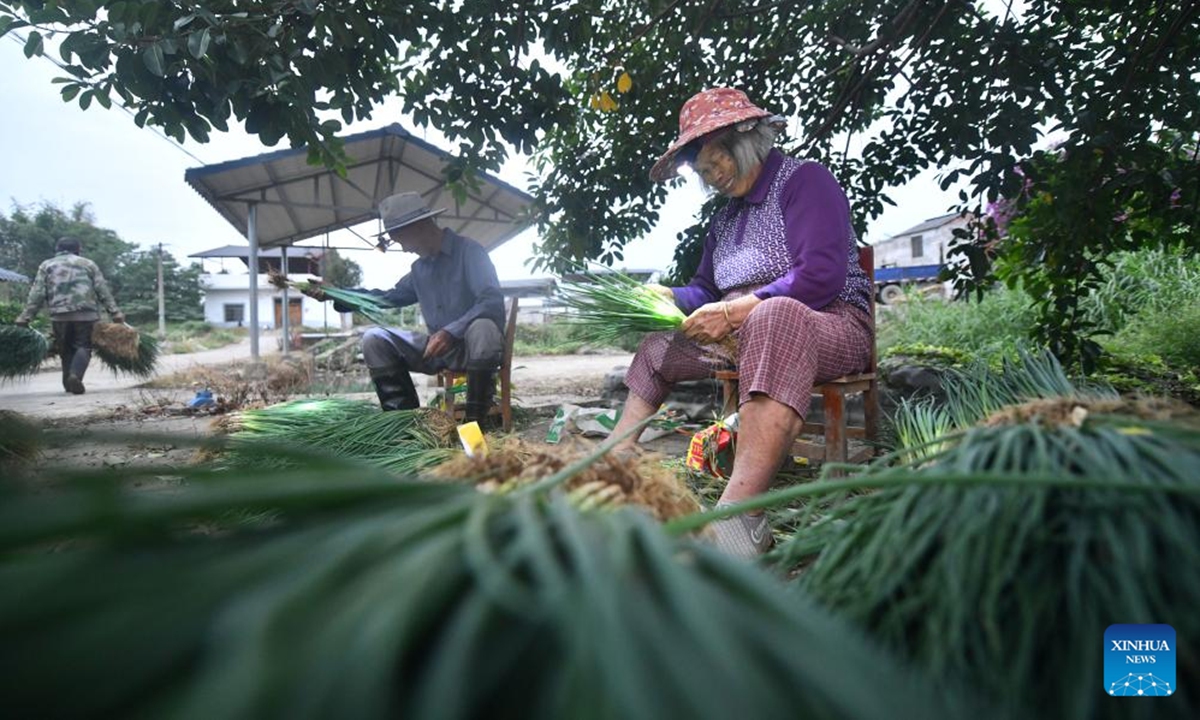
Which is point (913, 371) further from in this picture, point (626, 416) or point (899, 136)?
point (626, 416)

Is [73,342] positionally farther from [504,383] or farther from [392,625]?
[392,625]

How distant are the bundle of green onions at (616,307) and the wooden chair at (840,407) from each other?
32 cm

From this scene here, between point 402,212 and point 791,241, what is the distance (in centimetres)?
286

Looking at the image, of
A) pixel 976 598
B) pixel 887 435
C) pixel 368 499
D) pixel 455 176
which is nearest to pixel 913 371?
pixel 887 435

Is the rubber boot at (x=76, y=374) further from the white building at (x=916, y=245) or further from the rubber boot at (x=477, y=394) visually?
the white building at (x=916, y=245)

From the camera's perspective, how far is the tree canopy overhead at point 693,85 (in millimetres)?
2039

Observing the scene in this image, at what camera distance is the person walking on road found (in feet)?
24.0

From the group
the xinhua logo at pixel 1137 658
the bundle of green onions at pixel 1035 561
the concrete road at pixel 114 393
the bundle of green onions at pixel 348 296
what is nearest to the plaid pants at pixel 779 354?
the bundle of green onions at pixel 1035 561

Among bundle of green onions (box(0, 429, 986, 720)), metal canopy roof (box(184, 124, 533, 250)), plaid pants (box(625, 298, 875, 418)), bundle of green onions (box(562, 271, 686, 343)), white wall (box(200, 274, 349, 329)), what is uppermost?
white wall (box(200, 274, 349, 329))

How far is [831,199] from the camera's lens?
2.11 m

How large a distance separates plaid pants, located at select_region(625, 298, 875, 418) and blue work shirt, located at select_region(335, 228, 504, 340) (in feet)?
6.17

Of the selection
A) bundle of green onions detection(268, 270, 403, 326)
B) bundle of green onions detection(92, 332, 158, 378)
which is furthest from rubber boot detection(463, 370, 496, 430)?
bundle of green onions detection(92, 332, 158, 378)

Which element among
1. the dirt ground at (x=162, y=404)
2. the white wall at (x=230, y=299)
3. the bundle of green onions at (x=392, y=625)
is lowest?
the dirt ground at (x=162, y=404)

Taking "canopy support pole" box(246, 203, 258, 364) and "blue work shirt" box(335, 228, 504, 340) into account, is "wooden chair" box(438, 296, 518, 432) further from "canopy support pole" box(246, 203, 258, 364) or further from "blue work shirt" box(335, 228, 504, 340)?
"canopy support pole" box(246, 203, 258, 364)
